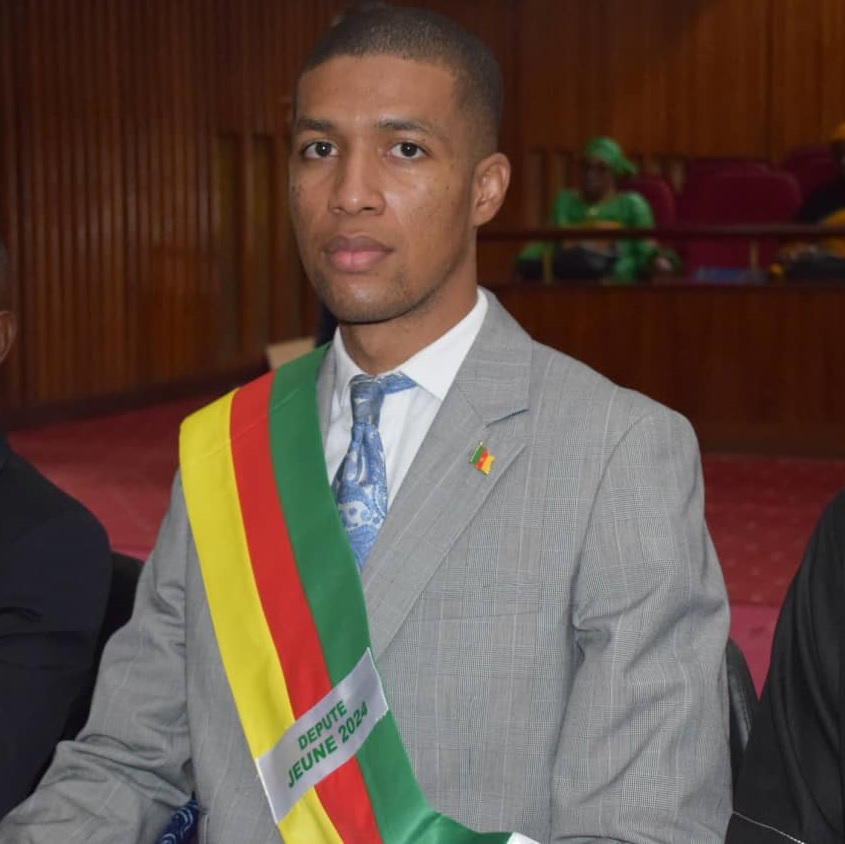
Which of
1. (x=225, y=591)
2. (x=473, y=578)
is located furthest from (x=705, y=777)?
(x=225, y=591)

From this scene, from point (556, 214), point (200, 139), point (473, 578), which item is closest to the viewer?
point (473, 578)

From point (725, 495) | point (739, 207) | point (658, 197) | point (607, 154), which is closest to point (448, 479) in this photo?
point (725, 495)

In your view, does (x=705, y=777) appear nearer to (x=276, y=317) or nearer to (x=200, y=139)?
(x=200, y=139)

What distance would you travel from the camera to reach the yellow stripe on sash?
59.5 inches

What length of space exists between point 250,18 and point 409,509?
9.12m

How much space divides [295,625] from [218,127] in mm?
8836

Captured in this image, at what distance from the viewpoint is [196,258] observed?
32.9 feet

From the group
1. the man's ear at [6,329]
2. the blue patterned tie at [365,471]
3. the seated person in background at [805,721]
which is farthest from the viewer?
the man's ear at [6,329]

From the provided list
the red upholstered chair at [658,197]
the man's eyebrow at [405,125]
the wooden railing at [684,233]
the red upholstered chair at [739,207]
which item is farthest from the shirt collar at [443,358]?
the red upholstered chair at [658,197]

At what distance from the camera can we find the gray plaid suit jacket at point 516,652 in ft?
4.48

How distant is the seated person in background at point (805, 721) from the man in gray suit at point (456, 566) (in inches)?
3.3

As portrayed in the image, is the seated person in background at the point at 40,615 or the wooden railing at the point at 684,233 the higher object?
the wooden railing at the point at 684,233

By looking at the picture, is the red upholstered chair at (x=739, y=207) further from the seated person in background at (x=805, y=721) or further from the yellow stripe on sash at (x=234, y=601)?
the seated person in background at (x=805, y=721)

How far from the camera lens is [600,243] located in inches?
298
